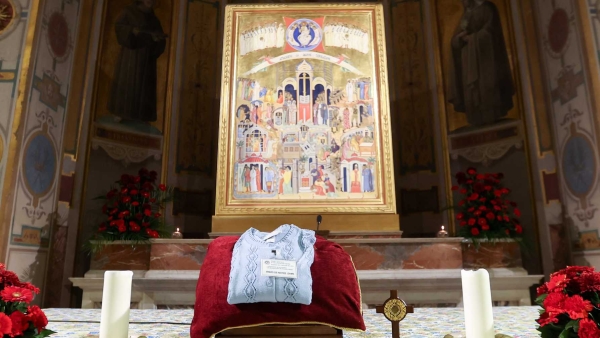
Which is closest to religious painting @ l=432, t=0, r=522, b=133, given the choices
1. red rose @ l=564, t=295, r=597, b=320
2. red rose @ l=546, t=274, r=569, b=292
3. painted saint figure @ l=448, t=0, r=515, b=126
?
painted saint figure @ l=448, t=0, r=515, b=126

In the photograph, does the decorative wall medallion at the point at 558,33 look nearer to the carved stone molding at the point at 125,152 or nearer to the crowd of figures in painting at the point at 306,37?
the crowd of figures in painting at the point at 306,37

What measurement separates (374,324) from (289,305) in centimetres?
97

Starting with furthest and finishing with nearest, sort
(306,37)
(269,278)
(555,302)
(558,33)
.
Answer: (558,33) → (306,37) → (269,278) → (555,302)

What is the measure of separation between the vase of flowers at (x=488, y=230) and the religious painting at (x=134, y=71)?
4.81m

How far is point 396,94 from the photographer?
823cm

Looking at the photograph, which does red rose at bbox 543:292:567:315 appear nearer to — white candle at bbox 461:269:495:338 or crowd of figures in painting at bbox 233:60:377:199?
white candle at bbox 461:269:495:338

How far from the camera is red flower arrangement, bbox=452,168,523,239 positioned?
17.3 ft

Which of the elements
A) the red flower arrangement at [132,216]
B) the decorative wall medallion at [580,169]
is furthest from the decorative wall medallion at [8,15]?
the decorative wall medallion at [580,169]

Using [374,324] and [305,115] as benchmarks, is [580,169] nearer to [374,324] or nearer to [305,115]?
[305,115]

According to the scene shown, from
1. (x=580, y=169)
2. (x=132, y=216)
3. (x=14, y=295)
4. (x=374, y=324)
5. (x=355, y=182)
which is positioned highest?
(x=580, y=169)

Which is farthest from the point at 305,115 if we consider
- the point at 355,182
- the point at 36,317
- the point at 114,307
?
the point at 36,317

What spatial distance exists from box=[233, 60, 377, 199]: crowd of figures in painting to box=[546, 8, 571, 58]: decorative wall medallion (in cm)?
259

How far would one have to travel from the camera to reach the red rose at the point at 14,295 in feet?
5.28

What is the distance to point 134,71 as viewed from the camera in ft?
25.0
